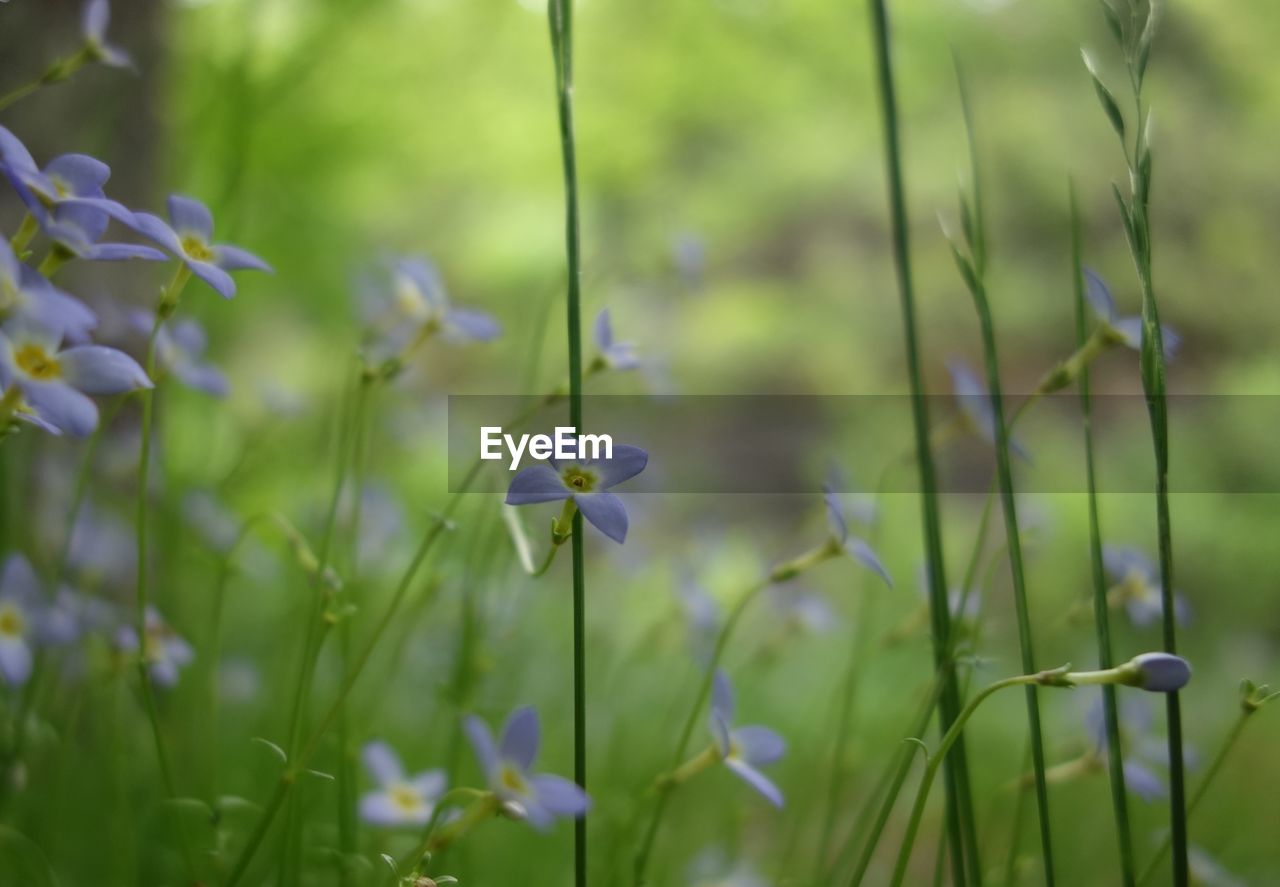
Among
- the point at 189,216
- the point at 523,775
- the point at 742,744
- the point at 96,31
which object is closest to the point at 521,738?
the point at 523,775

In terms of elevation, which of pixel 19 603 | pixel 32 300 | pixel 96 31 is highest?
pixel 96 31

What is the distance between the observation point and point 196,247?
0.39 meters

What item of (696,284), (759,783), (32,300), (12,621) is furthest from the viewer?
(696,284)

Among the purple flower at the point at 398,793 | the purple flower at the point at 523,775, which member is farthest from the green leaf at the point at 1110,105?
the purple flower at the point at 398,793

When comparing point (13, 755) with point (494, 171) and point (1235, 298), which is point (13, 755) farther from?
point (1235, 298)

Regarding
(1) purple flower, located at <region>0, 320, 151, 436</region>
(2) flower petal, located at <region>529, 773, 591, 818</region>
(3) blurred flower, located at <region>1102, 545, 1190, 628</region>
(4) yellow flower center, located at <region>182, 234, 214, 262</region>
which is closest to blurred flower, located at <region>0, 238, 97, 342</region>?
(1) purple flower, located at <region>0, 320, 151, 436</region>

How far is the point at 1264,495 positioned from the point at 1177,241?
1042mm

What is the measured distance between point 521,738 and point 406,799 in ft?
0.62

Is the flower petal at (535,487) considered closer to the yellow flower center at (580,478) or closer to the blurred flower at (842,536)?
the yellow flower center at (580,478)

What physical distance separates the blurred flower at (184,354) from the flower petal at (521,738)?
0.26 meters

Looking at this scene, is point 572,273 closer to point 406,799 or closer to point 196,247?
point 196,247

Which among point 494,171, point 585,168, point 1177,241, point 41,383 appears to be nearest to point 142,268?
point 41,383

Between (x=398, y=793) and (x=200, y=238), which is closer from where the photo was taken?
(x=200, y=238)

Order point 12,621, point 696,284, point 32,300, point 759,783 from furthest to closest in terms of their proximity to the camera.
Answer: point 696,284 < point 12,621 < point 759,783 < point 32,300
